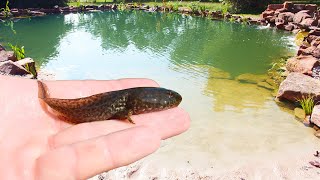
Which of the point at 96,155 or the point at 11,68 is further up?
the point at 96,155

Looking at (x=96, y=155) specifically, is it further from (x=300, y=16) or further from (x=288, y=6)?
(x=288, y=6)

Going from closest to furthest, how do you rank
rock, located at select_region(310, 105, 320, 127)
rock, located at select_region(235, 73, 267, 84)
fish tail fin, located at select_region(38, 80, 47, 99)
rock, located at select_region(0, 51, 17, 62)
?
fish tail fin, located at select_region(38, 80, 47, 99), rock, located at select_region(310, 105, 320, 127), rock, located at select_region(235, 73, 267, 84), rock, located at select_region(0, 51, 17, 62)

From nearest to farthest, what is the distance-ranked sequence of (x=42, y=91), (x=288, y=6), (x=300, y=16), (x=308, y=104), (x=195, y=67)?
1. (x=42, y=91)
2. (x=308, y=104)
3. (x=195, y=67)
4. (x=300, y=16)
5. (x=288, y=6)

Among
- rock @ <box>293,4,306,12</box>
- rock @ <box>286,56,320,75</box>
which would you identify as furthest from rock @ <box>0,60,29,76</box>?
rock @ <box>293,4,306,12</box>

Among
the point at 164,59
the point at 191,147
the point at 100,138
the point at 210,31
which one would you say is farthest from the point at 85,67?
the point at 100,138

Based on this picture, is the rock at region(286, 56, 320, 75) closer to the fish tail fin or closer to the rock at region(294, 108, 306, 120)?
the rock at region(294, 108, 306, 120)

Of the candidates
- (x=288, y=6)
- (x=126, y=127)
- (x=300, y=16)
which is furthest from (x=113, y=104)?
(x=288, y=6)

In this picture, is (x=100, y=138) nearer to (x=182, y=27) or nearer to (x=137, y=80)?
(x=137, y=80)
